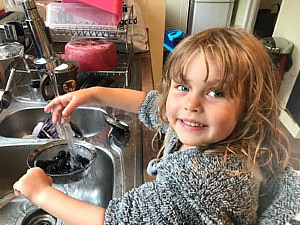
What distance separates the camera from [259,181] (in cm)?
48

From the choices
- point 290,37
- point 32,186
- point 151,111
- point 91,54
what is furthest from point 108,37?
point 290,37

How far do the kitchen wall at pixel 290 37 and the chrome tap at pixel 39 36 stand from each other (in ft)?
5.94

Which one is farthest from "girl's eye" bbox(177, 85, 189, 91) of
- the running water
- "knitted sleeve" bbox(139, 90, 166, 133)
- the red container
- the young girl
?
the red container

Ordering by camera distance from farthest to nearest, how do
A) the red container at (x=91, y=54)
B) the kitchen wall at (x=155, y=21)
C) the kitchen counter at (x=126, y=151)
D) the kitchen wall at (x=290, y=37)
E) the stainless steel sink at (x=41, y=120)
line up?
1. the kitchen wall at (x=290, y=37)
2. the kitchen wall at (x=155, y=21)
3. the red container at (x=91, y=54)
4. the stainless steel sink at (x=41, y=120)
5. the kitchen counter at (x=126, y=151)

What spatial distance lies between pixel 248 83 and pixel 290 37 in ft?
6.64

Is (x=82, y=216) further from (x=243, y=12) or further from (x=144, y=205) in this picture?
(x=243, y=12)

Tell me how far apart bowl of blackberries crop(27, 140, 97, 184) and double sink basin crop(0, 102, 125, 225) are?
0.16 feet

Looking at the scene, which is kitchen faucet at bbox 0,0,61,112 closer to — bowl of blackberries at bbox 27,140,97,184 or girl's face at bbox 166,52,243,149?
bowl of blackberries at bbox 27,140,97,184

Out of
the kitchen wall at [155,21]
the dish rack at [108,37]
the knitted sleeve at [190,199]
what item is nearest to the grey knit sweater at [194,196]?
the knitted sleeve at [190,199]

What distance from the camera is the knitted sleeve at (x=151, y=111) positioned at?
2.34 ft

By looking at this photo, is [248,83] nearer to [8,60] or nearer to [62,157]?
[62,157]

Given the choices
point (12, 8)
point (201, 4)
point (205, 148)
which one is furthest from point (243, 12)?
point (205, 148)

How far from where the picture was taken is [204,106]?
458 millimetres

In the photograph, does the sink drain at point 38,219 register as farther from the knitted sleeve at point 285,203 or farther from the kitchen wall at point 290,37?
the kitchen wall at point 290,37
